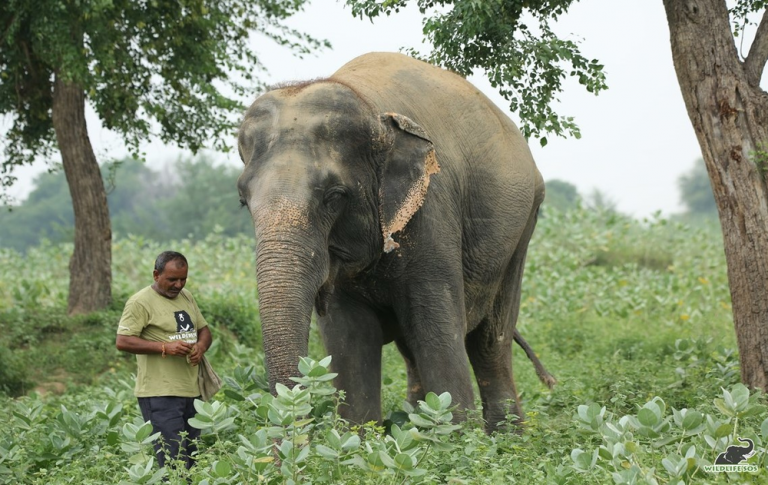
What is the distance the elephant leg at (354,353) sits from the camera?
682 cm

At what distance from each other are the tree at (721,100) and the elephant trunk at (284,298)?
8.57 ft

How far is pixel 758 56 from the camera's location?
7809mm

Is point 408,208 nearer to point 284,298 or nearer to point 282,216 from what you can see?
point 282,216

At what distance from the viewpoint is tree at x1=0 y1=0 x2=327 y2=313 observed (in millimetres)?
12703

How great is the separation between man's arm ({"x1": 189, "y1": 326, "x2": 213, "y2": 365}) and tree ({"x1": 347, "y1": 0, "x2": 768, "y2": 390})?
2.75 metres

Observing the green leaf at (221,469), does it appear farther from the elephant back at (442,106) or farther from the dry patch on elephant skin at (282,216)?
the elephant back at (442,106)

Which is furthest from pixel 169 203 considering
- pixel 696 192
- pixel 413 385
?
pixel 413 385

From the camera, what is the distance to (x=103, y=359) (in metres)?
11.9

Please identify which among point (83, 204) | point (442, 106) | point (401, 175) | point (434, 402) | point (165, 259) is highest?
point (83, 204)

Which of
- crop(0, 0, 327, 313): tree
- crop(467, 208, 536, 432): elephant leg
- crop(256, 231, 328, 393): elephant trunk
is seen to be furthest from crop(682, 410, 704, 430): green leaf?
crop(0, 0, 327, 313): tree

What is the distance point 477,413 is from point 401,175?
143 centimetres

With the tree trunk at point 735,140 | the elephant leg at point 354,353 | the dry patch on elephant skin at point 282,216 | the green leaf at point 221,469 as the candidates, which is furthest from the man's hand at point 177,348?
the tree trunk at point 735,140

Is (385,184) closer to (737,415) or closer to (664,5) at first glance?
(737,415)

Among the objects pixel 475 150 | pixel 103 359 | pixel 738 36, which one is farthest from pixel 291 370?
pixel 103 359
